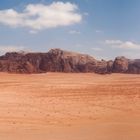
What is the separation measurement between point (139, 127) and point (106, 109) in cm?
648

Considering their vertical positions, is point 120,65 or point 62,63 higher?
point 62,63

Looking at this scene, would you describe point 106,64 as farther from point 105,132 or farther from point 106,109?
point 105,132

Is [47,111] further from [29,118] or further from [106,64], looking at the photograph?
[106,64]

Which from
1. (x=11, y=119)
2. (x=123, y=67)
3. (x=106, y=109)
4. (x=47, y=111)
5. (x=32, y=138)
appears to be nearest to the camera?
(x=32, y=138)

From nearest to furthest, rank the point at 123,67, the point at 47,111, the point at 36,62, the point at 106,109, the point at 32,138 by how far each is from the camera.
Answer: the point at 32,138 → the point at 47,111 → the point at 106,109 → the point at 36,62 → the point at 123,67

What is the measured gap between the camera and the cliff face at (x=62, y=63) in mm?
81812

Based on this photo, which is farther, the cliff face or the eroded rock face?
the eroded rock face

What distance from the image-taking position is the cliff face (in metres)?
81.8

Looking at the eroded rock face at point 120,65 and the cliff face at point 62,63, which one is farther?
the eroded rock face at point 120,65

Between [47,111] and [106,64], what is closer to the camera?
[47,111]

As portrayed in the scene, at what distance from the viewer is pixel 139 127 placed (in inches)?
449

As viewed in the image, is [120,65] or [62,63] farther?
[120,65]

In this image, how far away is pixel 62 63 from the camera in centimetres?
8688

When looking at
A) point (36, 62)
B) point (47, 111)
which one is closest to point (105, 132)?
point (47, 111)
